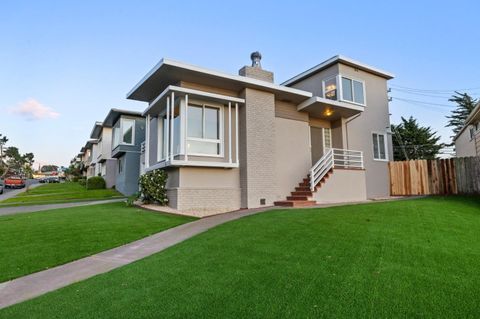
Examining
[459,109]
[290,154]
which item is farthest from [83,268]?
[459,109]

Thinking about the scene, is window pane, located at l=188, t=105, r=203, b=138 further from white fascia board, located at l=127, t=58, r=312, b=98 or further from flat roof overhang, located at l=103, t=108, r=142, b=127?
flat roof overhang, located at l=103, t=108, r=142, b=127

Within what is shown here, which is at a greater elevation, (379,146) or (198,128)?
(198,128)

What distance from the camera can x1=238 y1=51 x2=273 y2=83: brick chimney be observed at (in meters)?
12.9

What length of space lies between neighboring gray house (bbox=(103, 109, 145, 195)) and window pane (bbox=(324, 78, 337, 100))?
558 inches

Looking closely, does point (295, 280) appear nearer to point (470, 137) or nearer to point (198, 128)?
point (198, 128)

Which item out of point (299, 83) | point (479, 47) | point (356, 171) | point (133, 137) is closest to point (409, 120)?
point (479, 47)

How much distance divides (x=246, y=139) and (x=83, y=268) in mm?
7983

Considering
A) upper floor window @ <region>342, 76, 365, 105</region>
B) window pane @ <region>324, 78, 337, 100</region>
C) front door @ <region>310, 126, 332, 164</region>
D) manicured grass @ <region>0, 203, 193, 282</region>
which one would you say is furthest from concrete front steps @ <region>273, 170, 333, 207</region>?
upper floor window @ <region>342, 76, 365, 105</region>

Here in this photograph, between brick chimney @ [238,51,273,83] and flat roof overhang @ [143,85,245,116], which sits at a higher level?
brick chimney @ [238,51,273,83]

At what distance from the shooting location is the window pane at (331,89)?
52.2 ft

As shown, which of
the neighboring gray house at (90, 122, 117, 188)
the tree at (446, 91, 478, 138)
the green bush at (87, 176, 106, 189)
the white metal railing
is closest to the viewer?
the white metal railing

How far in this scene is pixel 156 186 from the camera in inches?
469

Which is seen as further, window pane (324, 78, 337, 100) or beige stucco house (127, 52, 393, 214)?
window pane (324, 78, 337, 100)

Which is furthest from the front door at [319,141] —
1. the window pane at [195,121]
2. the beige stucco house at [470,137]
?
the window pane at [195,121]
